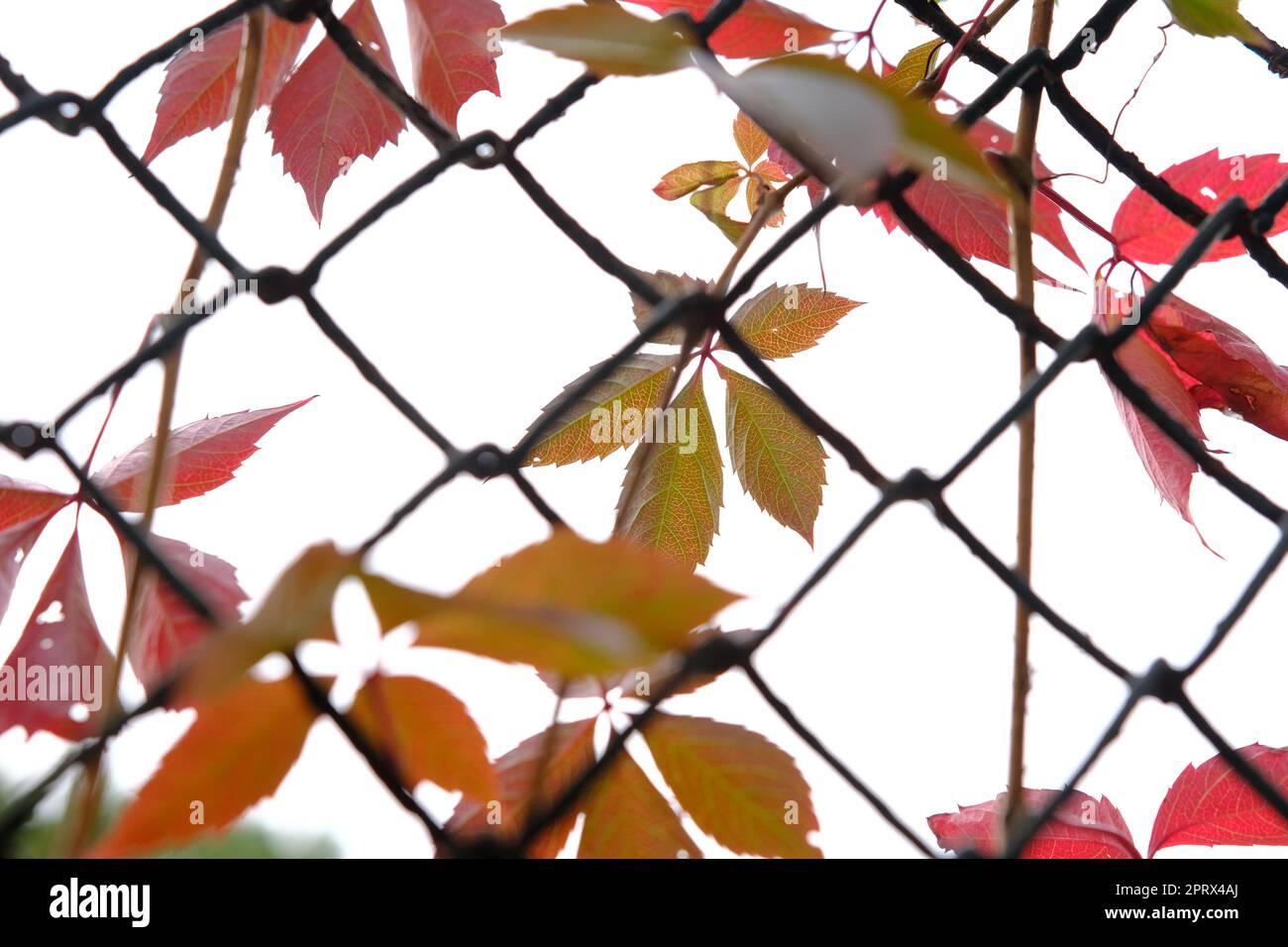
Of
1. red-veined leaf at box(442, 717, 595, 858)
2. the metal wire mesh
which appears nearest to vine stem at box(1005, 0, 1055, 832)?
the metal wire mesh

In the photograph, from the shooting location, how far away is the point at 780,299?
453 millimetres

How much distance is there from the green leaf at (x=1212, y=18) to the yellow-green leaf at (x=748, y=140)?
171 mm

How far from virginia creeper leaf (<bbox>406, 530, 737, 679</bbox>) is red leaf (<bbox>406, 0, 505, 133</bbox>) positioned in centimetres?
23

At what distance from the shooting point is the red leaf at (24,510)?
32 centimetres

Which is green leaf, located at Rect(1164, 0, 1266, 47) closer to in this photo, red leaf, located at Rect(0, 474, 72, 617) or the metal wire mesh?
the metal wire mesh

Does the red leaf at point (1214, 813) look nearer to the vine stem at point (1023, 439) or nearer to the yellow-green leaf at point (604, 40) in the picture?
the vine stem at point (1023, 439)

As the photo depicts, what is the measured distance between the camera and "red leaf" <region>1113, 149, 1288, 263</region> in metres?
0.38

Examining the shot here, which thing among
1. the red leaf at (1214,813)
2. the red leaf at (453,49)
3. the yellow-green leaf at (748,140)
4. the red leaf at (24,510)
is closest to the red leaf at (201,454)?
the red leaf at (24,510)

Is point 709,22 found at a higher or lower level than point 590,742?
higher

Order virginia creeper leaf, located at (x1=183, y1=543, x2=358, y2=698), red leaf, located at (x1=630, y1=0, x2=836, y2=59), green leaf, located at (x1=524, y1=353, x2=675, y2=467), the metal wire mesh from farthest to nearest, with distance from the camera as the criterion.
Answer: green leaf, located at (x1=524, y1=353, x2=675, y2=467), red leaf, located at (x1=630, y1=0, x2=836, y2=59), the metal wire mesh, virginia creeper leaf, located at (x1=183, y1=543, x2=358, y2=698)
